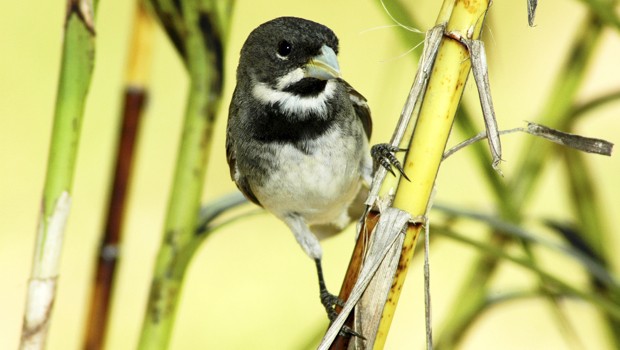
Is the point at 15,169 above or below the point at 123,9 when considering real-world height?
below

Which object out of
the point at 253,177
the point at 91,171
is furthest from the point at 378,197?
the point at 91,171

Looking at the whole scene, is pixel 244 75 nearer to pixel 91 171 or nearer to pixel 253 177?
pixel 253 177

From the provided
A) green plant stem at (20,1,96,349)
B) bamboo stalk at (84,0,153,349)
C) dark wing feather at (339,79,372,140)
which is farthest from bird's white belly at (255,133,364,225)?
green plant stem at (20,1,96,349)

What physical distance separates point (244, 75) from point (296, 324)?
5.15 feet

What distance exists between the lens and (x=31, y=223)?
11.3ft

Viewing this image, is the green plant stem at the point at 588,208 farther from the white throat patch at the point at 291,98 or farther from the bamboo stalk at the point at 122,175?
the bamboo stalk at the point at 122,175

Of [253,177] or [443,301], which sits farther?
[443,301]

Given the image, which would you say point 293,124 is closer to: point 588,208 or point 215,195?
point 588,208

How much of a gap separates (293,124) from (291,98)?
51mm

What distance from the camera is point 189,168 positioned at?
133cm

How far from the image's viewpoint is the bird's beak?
1.60 m

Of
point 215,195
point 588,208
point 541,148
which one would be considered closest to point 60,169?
point 541,148

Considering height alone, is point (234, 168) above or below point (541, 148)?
below

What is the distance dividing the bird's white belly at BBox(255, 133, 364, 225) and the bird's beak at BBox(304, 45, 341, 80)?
0.18 m
